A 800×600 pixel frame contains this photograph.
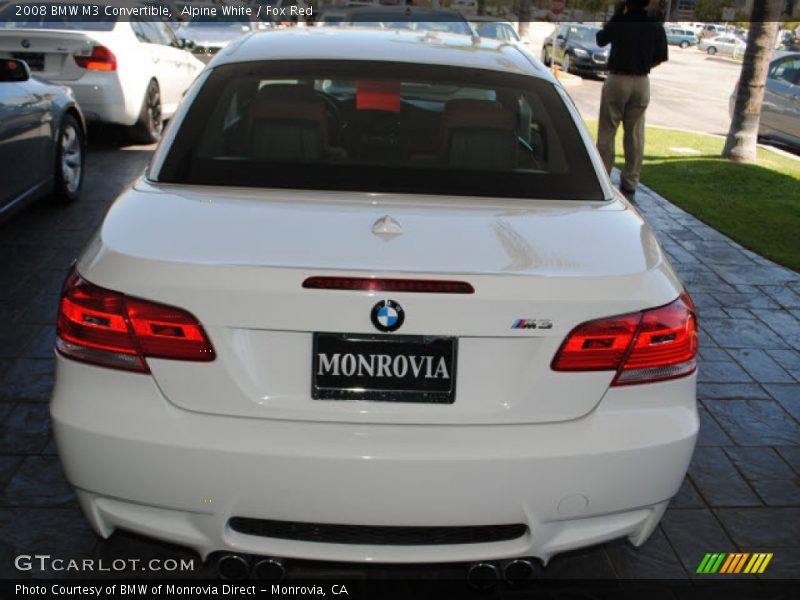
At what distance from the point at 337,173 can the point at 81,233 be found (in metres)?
4.49

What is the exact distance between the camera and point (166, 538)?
8.31ft

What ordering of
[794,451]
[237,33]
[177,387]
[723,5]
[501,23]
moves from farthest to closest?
[723,5]
[237,33]
[501,23]
[794,451]
[177,387]

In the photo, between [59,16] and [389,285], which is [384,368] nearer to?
[389,285]

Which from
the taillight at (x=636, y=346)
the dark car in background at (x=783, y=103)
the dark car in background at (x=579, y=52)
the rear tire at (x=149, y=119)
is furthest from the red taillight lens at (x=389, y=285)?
the dark car in background at (x=579, y=52)

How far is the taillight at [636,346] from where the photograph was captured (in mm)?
2428

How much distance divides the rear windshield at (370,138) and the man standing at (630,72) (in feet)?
19.4

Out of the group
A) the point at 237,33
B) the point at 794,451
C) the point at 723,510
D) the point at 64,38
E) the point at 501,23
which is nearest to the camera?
the point at 723,510

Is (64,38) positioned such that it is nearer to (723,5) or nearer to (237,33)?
(237,33)

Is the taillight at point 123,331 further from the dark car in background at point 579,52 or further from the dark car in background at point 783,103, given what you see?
the dark car in background at point 579,52

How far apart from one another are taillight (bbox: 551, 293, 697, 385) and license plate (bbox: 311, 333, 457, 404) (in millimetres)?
294

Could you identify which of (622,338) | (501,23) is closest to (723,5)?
(501,23)

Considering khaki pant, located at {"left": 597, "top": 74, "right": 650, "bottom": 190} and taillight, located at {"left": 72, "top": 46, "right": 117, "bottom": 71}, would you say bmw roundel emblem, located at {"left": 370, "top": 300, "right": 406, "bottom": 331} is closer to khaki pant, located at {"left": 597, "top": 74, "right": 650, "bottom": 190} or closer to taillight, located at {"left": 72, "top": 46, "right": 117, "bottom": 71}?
khaki pant, located at {"left": 597, "top": 74, "right": 650, "bottom": 190}

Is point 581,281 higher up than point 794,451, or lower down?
higher up

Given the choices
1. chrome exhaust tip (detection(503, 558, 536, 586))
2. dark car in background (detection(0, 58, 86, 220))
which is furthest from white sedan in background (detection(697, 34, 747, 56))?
chrome exhaust tip (detection(503, 558, 536, 586))
